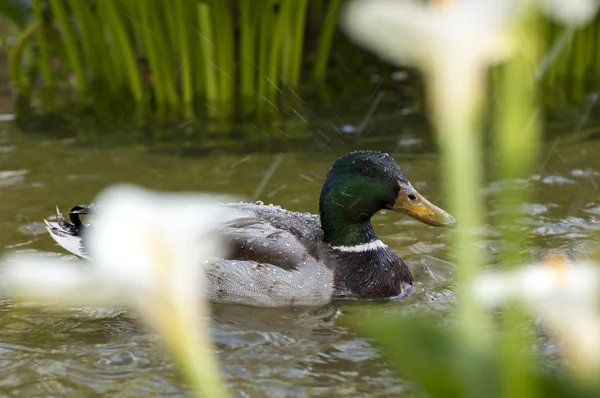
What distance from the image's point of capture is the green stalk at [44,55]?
7473 millimetres

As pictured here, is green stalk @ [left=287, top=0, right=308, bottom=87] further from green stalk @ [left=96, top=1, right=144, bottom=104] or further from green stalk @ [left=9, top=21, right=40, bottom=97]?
green stalk @ [left=9, top=21, right=40, bottom=97]

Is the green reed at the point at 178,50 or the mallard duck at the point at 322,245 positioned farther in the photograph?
the green reed at the point at 178,50

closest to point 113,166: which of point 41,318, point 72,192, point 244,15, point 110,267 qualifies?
point 72,192

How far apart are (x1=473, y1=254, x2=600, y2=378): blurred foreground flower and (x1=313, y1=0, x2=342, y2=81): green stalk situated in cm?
673

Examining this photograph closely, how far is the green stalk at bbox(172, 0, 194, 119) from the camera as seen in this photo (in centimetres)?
705

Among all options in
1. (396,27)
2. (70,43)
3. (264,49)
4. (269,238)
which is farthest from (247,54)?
(396,27)

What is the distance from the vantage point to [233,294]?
4406mm

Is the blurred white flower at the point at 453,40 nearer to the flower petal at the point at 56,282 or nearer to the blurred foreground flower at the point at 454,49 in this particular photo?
the blurred foreground flower at the point at 454,49

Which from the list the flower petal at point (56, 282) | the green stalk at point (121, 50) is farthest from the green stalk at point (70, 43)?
the flower petal at point (56, 282)

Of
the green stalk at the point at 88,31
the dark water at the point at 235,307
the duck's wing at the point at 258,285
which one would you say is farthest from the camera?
the green stalk at the point at 88,31

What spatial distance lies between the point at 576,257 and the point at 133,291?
13.8 ft

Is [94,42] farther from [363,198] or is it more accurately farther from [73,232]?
[363,198]

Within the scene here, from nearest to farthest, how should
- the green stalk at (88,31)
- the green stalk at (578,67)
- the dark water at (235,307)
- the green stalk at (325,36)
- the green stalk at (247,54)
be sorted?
the dark water at (235,307)
the green stalk at (247,54)
the green stalk at (88,31)
the green stalk at (578,67)
the green stalk at (325,36)

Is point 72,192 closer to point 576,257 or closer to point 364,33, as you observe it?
point 576,257
